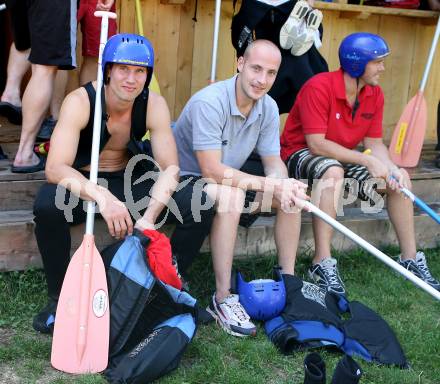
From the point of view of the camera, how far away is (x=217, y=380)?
11.1 ft

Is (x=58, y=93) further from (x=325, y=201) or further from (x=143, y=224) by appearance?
(x=325, y=201)

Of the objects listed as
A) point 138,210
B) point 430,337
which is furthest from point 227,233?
point 430,337

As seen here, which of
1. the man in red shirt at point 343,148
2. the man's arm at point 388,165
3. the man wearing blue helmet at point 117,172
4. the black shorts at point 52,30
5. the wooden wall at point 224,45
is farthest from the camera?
the wooden wall at point 224,45

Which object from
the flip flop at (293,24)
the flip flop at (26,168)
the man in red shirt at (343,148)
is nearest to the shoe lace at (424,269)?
the man in red shirt at (343,148)

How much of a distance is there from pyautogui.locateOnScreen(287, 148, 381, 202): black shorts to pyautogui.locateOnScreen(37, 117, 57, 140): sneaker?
153cm

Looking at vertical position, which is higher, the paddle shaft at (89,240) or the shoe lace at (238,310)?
the paddle shaft at (89,240)

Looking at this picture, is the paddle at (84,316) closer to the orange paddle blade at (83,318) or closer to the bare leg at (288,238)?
the orange paddle blade at (83,318)

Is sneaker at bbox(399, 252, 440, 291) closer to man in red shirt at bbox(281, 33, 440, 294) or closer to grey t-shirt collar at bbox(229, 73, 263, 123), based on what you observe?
man in red shirt at bbox(281, 33, 440, 294)

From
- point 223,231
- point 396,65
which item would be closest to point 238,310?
point 223,231

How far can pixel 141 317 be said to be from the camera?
139 inches

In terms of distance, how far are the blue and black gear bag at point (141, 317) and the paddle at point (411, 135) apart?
2823mm

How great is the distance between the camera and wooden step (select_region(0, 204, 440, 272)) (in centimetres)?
412

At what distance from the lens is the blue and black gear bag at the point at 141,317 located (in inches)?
129

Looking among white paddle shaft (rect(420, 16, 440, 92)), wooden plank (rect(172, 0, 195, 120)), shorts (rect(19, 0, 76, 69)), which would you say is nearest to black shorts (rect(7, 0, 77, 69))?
shorts (rect(19, 0, 76, 69))
